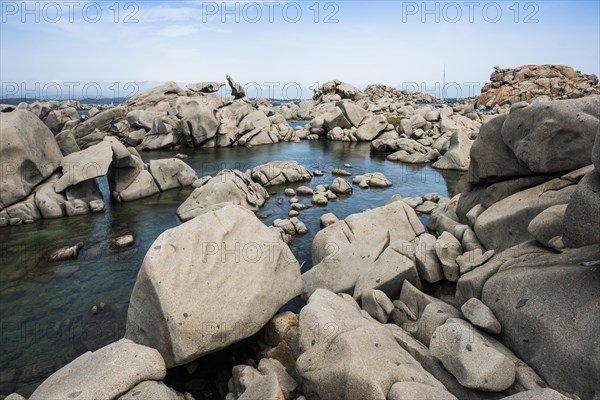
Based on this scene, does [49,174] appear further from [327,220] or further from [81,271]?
[327,220]

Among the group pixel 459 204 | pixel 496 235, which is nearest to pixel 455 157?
pixel 459 204

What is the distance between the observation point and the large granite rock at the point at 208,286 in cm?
935

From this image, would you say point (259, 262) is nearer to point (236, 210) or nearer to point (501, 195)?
point (236, 210)

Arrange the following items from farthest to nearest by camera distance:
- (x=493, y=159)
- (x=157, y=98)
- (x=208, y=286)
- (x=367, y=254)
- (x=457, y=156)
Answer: (x=157, y=98), (x=457, y=156), (x=493, y=159), (x=367, y=254), (x=208, y=286)

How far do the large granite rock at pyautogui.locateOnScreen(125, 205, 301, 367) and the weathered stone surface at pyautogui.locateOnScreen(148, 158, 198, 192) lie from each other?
66.0 feet

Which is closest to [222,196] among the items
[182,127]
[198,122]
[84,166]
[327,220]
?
[327,220]

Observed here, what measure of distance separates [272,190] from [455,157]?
1950 centimetres

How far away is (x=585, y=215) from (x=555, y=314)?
8.16ft

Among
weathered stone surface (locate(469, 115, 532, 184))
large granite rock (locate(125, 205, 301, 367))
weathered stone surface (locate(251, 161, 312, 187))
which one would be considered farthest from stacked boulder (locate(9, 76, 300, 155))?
large granite rock (locate(125, 205, 301, 367))

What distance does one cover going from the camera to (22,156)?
908 inches

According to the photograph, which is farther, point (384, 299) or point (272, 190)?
point (272, 190)

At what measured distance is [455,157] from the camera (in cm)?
3778

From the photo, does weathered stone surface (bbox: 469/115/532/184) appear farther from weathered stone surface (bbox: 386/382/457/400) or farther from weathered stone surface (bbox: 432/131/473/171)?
weathered stone surface (bbox: 432/131/473/171)

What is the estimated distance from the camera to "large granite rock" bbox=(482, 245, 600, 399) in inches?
310
